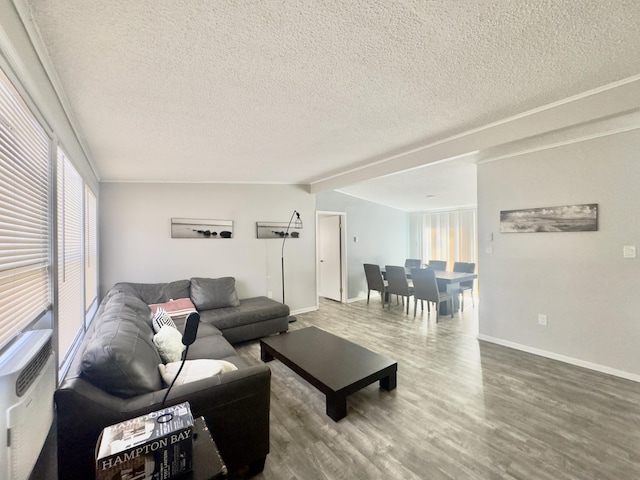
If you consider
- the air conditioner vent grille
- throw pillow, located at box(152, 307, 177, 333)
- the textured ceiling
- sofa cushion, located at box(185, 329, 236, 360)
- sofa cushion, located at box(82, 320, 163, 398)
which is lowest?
sofa cushion, located at box(185, 329, 236, 360)

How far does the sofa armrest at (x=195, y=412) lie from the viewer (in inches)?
→ 48.0

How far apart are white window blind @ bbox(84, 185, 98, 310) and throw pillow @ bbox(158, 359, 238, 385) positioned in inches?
75.7

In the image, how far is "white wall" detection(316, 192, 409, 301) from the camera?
5941mm

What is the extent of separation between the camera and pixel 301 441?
6.10 ft

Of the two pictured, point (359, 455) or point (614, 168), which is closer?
point (359, 455)

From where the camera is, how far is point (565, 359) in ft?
9.69

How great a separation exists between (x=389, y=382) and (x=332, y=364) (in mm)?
543

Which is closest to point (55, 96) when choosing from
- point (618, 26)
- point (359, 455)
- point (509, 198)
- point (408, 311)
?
point (359, 455)

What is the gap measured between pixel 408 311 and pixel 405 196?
7.82 ft

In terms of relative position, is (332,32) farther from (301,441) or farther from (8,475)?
(301,441)

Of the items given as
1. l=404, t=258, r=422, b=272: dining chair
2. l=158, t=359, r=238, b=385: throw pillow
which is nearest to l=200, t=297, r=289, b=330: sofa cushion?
l=158, t=359, r=238, b=385: throw pillow

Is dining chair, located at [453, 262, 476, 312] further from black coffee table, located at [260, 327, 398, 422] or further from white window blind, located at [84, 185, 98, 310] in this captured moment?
white window blind, located at [84, 185, 98, 310]

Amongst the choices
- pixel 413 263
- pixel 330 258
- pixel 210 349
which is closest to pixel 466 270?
pixel 413 263

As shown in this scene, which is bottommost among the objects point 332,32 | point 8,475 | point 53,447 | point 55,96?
point 53,447
